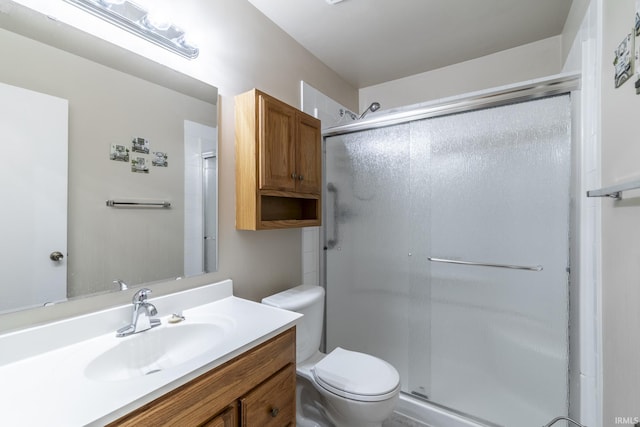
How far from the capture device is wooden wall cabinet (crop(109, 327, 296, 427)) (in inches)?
26.5

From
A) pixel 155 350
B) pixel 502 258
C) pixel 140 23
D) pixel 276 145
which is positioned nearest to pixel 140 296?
pixel 155 350

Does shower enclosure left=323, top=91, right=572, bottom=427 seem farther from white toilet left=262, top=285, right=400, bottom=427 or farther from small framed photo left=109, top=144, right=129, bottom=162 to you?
small framed photo left=109, top=144, right=129, bottom=162

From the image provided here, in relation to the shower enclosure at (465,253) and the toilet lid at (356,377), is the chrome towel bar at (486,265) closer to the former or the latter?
the shower enclosure at (465,253)

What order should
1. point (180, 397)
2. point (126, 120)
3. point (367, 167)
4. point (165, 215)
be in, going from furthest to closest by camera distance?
point (367, 167)
point (165, 215)
point (126, 120)
point (180, 397)

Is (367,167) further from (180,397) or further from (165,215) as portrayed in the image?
(180,397)

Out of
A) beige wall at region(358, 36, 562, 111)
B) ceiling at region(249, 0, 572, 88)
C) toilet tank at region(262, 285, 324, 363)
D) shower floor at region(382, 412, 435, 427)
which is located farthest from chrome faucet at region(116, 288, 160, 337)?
beige wall at region(358, 36, 562, 111)

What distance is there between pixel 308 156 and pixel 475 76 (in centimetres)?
162

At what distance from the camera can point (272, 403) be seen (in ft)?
3.18

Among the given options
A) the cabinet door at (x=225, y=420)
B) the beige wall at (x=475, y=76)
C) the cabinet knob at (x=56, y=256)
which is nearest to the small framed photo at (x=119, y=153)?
the cabinet knob at (x=56, y=256)

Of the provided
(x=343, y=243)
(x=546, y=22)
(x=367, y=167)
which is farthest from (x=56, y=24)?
(x=546, y=22)

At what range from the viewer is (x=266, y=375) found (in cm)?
95

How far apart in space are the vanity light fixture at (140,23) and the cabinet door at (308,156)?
675 millimetres

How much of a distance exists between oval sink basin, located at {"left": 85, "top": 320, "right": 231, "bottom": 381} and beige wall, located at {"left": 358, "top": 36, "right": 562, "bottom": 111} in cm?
242

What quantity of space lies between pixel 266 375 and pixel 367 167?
149 centimetres
